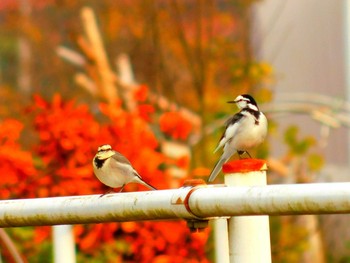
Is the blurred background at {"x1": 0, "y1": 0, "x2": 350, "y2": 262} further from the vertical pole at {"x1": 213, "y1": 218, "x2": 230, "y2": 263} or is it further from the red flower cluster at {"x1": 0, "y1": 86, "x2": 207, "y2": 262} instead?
the vertical pole at {"x1": 213, "y1": 218, "x2": 230, "y2": 263}

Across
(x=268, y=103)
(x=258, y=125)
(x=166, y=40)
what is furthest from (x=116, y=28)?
(x=258, y=125)

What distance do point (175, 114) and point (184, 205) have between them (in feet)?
14.5

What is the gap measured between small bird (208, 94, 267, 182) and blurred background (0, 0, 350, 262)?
1.06 meters

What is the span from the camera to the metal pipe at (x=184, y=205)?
11.5 ft

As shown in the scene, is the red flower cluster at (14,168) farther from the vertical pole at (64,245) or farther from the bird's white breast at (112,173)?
the vertical pole at (64,245)

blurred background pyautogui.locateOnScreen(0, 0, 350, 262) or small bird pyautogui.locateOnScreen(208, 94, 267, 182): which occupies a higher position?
blurred background pyautogui.locateOnScreen(0, 0, 350, 262)

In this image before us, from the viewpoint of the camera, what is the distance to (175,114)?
8.30m

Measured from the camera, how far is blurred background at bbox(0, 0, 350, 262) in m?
7.71

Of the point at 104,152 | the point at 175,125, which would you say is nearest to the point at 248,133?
the point at 104,152

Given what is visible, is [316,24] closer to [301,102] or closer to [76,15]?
[301,102]

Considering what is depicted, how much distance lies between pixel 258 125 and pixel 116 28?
12.1 m

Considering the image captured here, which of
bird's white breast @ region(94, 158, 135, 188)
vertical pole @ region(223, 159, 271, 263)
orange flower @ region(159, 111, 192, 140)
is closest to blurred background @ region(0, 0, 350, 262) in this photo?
orange flower @ region(159, 111, 192, 140)

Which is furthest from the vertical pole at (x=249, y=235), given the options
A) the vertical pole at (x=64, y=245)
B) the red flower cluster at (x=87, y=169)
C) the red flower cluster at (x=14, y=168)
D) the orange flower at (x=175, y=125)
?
the orange flower at (x=175, y=125)

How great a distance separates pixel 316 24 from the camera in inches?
603
